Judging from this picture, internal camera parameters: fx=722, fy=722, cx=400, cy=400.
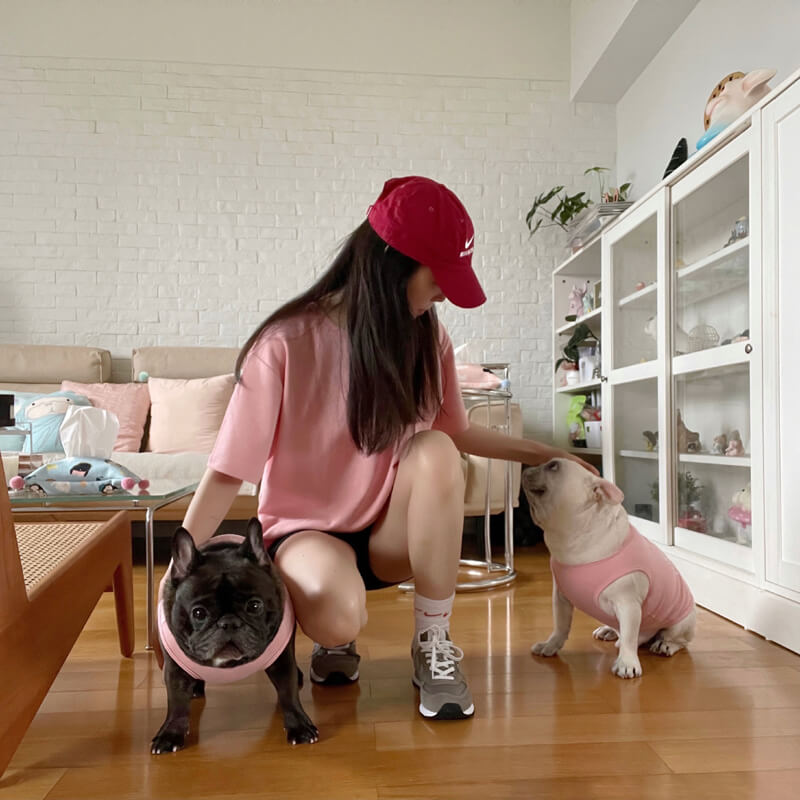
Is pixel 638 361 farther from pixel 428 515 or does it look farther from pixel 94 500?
pixel 94 500

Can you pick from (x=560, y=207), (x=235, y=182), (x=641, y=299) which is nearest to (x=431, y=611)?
(x=641, y=299)

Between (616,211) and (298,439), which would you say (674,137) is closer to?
(616,211)

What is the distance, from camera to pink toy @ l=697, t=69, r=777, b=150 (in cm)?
208

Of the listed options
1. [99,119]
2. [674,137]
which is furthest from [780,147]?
[99,119]

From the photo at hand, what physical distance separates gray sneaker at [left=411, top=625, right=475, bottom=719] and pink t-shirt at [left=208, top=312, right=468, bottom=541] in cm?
23

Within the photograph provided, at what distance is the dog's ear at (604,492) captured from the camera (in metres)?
1.43

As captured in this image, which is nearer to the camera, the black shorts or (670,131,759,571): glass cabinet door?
the black shorts

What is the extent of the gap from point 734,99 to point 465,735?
1.97 m

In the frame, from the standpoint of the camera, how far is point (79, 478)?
5.08 feet

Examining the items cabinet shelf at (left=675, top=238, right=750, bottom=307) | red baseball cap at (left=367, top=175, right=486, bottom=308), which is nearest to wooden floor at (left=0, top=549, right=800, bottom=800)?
red baseball cap at (left=367, top=175, right=486, bottom=308)

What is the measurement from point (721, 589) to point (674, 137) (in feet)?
6.72

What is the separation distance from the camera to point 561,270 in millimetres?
3691

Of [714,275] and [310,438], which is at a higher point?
[714,275]

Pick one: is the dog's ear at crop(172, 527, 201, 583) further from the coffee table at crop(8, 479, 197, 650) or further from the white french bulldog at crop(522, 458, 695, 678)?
the white french bulldog at crop(522, 458, 695, 678)
